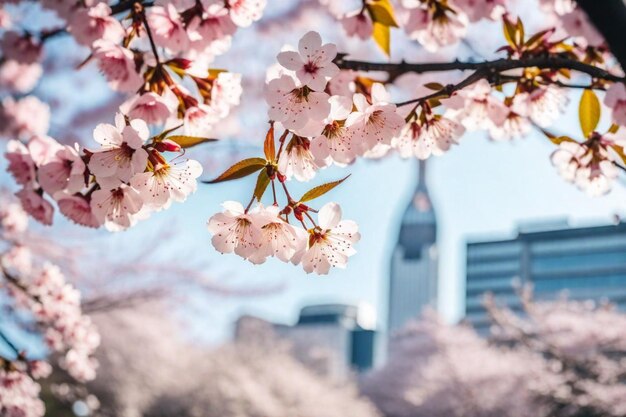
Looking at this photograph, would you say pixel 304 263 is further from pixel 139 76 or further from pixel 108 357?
pixel 108 357

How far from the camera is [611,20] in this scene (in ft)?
3.05

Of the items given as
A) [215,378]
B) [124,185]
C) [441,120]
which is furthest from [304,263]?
[215,378]

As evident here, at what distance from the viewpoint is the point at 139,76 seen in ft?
4.68

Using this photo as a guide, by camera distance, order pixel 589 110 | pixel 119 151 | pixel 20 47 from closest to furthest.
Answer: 1. pixel 119 151
2. pixel 589 110
3. pixel 20 47

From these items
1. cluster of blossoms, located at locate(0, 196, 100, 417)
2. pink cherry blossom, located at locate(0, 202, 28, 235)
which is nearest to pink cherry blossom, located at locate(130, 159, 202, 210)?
cluster of blossoms, located at locate(0, 196, 100, 417)

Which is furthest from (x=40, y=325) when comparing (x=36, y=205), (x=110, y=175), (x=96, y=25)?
(x=110, y=175)

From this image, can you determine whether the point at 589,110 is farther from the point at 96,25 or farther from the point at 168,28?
the point at 96,25

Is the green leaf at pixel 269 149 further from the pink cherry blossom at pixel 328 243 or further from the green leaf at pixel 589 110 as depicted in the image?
the green leaf at pixel 589 110

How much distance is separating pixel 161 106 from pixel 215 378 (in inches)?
438

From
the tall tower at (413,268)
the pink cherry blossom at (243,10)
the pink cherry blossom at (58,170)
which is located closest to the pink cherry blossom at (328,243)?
the pink cherry blossom at (58,170)

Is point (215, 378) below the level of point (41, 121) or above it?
below

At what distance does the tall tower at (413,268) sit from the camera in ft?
232

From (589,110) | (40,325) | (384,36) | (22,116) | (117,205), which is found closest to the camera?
(117,205)

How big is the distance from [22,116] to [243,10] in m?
3.50
